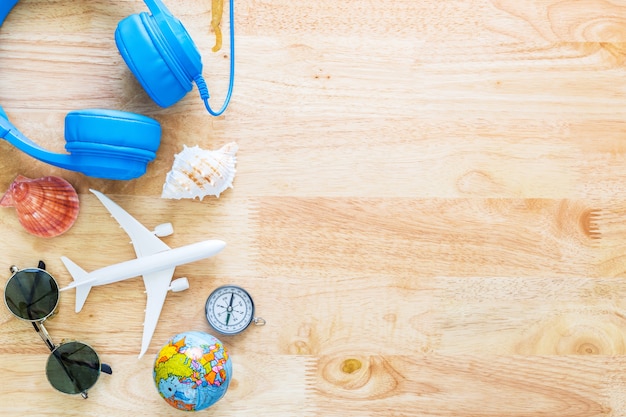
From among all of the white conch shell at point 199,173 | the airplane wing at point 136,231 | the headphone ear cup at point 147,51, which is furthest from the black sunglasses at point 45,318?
the headphone ear cup at point 147,51

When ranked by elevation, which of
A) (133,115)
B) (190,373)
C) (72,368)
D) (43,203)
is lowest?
(72,368)

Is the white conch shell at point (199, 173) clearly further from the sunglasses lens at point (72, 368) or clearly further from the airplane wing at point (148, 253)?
the sunglasses lens at point (72, 368)

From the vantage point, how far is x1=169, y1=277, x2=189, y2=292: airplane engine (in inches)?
43.3

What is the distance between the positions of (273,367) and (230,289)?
153 millimetres

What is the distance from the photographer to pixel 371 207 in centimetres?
114

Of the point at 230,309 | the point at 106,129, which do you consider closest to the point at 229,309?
the point at 230,309

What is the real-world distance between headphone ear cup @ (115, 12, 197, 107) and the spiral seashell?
0.81ft

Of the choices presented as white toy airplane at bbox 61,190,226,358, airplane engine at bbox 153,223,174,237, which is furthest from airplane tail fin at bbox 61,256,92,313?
airplane engine at bbox 153,223,174,237

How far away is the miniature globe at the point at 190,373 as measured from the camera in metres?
0.97

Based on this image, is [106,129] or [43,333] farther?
[43,333]

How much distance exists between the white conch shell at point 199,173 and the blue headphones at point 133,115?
0.07 meters

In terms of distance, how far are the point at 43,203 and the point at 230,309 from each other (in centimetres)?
34

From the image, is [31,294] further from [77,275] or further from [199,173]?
[199,173]

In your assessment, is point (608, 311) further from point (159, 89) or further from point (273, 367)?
point (159, 89)
